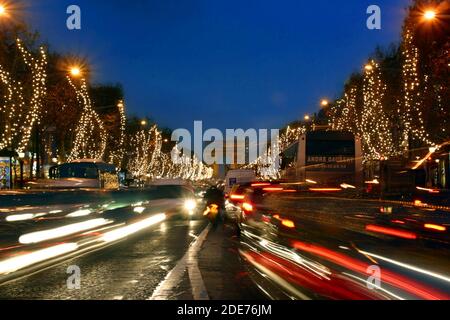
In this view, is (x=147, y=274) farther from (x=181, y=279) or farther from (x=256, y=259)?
(x=256, y=259)

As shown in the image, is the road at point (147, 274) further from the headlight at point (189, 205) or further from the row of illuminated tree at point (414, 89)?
the row of illuminated tree at point (414, 89)

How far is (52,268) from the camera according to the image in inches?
521

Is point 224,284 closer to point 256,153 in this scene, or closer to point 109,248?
point 109,248

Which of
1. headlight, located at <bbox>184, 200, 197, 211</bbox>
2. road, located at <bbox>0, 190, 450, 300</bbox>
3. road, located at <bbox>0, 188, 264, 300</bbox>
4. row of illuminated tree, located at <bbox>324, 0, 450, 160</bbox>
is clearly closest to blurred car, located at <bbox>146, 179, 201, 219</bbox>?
headlight, located at <bbox>184, 200, 197, 211</bbox>

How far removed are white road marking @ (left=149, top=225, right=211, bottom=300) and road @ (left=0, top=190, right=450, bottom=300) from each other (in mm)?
18

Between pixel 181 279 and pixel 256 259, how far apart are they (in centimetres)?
296

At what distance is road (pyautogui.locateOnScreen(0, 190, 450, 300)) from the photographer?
10000 millimetres

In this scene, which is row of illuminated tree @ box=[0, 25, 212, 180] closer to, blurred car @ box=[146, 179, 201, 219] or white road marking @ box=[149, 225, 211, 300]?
blurred car @ box=[146, 179, 201, 219]

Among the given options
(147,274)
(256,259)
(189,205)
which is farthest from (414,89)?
(147,274)

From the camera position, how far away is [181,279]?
11.3 meters

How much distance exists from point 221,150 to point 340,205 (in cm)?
Answer: 8072

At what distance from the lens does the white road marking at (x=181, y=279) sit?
9609 mm

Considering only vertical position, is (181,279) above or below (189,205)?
below

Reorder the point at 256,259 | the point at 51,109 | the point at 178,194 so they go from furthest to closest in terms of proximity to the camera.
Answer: the point at 51,109, the point at 178,194, the point at 256,259
